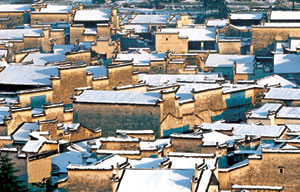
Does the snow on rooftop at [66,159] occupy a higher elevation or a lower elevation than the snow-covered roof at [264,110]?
higher

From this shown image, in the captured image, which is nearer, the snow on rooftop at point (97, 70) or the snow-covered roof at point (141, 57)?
the snow on rooftop at point (97, 70)

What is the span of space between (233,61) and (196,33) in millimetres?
17036

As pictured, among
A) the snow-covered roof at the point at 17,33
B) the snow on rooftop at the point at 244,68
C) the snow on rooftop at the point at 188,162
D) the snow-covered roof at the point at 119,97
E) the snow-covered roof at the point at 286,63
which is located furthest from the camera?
the snow-covered roof at the point at 17,33

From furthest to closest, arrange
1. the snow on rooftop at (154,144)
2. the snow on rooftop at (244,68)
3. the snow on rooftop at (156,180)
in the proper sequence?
the snow on rooftop at (244,68) → the snow on rooftop at (154,144) → the snow on rooftop at (156,180)

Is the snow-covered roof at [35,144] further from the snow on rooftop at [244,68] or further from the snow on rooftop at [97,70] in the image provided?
the snow on rooftop at [244,68]

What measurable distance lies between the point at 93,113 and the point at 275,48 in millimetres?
46194

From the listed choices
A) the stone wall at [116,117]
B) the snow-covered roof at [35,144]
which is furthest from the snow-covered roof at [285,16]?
the snow-covered roof at [35,144]

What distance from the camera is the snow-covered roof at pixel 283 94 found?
105m

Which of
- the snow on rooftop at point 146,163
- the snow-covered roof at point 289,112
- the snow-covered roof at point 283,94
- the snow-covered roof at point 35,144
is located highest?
the snow-covered roof at point 35,144

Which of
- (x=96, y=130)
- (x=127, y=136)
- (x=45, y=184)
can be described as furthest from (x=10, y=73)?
(x=45, y=184)

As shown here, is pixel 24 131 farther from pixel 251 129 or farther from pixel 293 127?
pixel 293 127

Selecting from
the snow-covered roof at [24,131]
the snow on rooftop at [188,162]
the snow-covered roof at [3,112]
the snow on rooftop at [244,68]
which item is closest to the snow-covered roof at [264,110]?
the snow-covered roof at [24,131]

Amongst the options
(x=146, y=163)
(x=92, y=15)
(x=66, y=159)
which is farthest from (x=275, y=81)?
(x=92, y=15)

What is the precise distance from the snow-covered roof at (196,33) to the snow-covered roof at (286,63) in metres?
17.5
